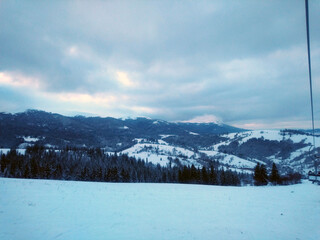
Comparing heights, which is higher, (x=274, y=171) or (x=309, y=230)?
(x=309, y=230)

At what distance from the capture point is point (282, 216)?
14.0m

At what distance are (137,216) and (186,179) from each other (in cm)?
5627

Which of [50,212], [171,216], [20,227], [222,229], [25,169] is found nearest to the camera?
[20,227]

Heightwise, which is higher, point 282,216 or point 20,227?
point 20,227

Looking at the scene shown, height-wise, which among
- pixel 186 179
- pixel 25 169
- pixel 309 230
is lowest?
pixel 186 179

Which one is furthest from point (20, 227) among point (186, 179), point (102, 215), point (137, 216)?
point (186, 179)

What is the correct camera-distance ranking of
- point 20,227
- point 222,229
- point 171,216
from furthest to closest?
point 171,216 < point 222,229 < point 20,227

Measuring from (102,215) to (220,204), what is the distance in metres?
11.6

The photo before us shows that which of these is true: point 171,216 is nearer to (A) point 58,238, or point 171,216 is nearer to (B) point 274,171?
(A) point 58,238

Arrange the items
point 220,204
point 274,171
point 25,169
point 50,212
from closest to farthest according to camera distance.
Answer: point 50,212 → point 220,204 → point 274,171 → point 25,169

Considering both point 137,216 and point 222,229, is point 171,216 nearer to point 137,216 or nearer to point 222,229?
point 137,216

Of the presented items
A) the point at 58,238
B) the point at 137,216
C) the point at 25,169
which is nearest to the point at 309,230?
the point at 137,216

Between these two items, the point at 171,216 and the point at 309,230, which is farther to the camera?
the point at 171,216

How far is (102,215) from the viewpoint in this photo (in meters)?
12.2
